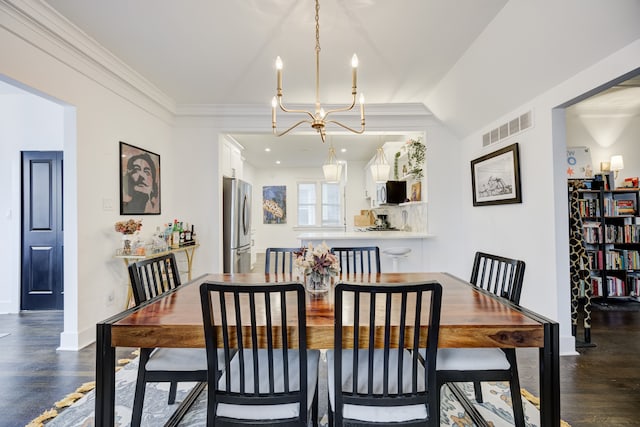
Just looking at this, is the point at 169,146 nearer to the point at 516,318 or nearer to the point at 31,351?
the point at 31,351

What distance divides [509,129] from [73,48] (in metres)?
4.21

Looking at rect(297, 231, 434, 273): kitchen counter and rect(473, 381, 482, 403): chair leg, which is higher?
rect(297, 231, 434, 273): kitchen counter

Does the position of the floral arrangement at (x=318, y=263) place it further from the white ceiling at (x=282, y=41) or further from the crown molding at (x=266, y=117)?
the crown molding at (x=266, y=117)

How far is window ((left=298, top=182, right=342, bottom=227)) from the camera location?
28.2 feet

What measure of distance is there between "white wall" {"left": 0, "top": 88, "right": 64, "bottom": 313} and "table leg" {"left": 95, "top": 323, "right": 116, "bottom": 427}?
362 cm

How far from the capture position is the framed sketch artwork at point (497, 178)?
3.14 metres

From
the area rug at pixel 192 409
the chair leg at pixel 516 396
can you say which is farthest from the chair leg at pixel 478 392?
the chair leg at pixel 516 396

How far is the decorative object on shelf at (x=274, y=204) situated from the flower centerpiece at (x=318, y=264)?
22.5 ft

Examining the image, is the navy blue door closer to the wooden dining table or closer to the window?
the wooden dining table

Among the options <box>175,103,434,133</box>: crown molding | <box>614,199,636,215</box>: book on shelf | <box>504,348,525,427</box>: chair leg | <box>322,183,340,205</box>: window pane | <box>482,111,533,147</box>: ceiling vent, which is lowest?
<box>504,348,525,427</box>: chair leg

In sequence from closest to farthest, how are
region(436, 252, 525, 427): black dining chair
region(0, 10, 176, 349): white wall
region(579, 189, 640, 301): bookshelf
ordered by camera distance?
region(436, 252, 525, 427): black dining chair < region(0, 10, 176, 349): white wall < region(579, 189, 640, 301): bookshelf

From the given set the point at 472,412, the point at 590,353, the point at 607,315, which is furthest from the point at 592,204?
the point at 472,412

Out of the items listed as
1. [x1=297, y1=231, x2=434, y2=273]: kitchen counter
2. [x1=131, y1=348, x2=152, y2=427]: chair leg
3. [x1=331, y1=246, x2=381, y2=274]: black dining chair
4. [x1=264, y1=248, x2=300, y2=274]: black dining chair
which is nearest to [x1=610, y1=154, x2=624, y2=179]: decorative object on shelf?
[x1=297, y1=231, x2=434, y2=273]: kitchen counter

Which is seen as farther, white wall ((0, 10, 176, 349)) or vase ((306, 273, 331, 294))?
white wall ((0, 10, 176, 349))
